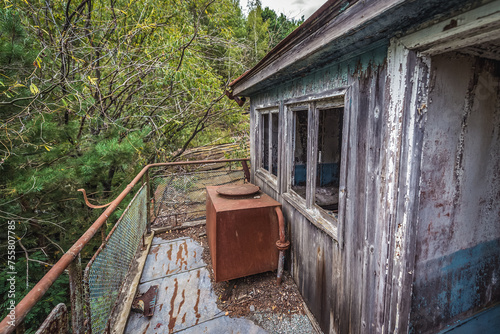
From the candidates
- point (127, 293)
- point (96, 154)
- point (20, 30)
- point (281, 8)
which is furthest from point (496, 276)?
point (20, 30)

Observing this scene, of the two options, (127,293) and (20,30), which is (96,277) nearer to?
(127,293)

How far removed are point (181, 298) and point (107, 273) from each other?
3.59 feet

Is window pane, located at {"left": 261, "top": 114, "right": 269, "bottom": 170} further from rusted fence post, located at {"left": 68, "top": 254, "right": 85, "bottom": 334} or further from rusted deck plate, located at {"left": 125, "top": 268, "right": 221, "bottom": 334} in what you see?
rusted fence post, located at {"left": 68, "top": 254, "right": 85, "bottom": 334}

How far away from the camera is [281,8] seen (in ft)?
13.3

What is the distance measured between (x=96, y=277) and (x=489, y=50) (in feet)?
9.48

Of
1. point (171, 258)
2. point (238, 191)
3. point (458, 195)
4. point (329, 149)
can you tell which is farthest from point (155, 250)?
point (458, 195)

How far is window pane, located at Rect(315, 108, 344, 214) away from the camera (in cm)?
373

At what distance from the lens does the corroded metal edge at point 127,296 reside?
221 centimetres

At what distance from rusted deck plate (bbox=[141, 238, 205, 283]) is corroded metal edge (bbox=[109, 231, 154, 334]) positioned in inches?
3.3

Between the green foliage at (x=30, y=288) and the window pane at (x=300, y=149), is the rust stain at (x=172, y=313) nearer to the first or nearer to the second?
the green foliage at (x=30, y=288)

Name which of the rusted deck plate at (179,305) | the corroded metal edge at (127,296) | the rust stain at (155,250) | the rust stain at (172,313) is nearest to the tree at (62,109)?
the rust stain at (155,250)

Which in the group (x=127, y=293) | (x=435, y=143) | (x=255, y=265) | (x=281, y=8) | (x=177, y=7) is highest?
(x=177, y=7)

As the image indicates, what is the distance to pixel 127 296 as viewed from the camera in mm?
2564

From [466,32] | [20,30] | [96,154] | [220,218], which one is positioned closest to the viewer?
[466,32]
